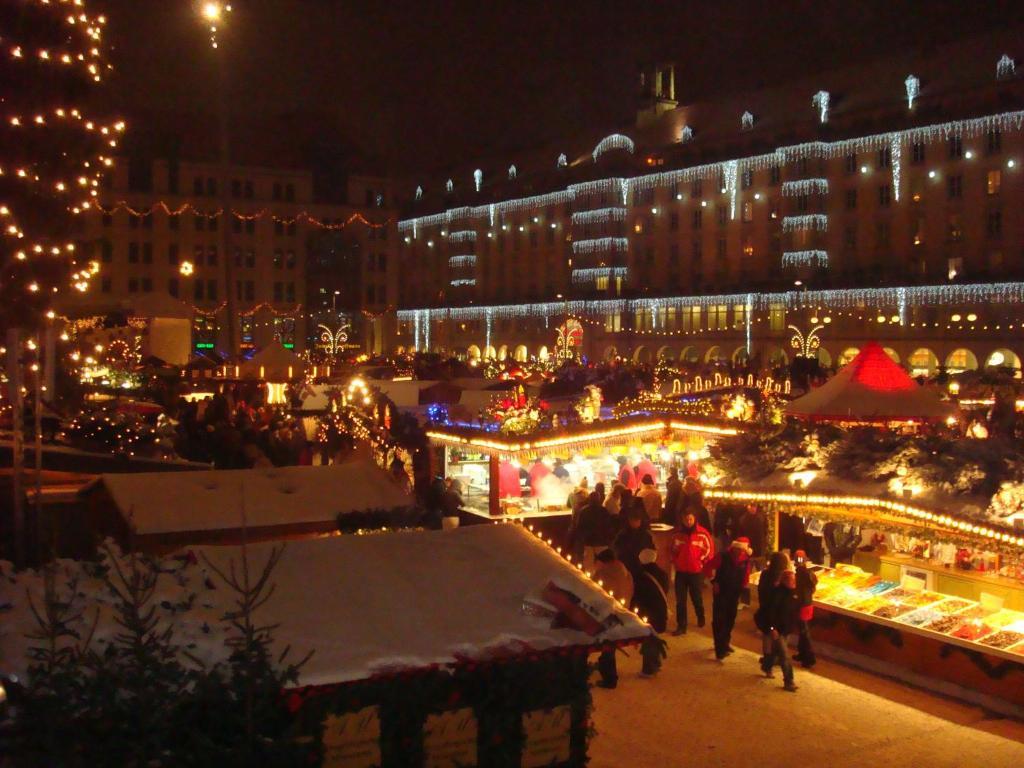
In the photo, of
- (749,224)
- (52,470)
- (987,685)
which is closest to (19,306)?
(52,470)

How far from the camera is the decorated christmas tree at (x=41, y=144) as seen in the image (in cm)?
986

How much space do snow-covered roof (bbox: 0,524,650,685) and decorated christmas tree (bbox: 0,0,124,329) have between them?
5.46 m

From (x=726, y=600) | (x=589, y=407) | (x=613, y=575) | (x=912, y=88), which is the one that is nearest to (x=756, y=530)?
(x=726, y=600)

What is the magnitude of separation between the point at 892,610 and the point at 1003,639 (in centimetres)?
129

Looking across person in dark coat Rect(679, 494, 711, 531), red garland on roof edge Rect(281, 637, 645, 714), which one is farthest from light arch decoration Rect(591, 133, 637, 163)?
red garland on roof edge Rect(281, 637, 645, 714)

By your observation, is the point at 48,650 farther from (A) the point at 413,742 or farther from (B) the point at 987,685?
(B) the point at 987,685

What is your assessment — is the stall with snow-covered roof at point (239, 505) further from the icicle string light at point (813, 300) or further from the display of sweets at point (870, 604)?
the icicle string light at point (813, 300)

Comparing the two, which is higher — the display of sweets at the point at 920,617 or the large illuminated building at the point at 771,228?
the large illuminated building at the point at 771,228

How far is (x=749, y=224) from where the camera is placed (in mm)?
62562

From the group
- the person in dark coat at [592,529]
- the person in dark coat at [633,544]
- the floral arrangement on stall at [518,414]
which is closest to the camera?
the person in dark coat at [633,544]

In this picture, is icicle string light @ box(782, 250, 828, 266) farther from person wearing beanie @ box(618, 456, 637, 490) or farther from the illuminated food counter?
the illuminated food counter

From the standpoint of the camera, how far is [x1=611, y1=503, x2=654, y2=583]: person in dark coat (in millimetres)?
10719

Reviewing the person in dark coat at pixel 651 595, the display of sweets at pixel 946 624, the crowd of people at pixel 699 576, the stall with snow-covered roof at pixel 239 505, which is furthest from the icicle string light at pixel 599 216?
the display of sweets at pixel 946 624

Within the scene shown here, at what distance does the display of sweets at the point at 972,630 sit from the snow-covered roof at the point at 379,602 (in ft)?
16.6
